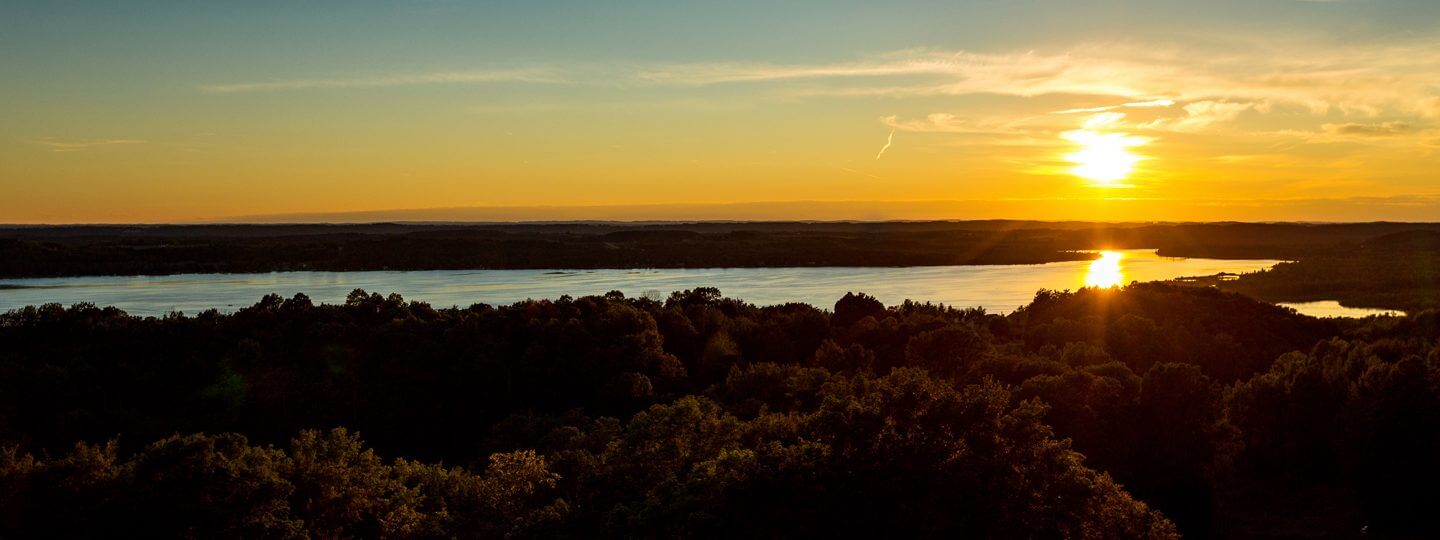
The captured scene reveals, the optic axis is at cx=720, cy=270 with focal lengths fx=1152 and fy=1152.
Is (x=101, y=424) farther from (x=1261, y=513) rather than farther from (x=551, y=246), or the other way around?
(x=551, y=246)

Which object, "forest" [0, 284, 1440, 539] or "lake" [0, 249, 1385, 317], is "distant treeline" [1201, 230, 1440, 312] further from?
"forest" [0, 284, 1440, 539]

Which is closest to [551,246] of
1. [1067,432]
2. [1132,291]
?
[1132,291]

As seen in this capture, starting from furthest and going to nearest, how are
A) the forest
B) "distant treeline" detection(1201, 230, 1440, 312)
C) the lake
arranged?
the lake → "distant treeline" detection(1201, 230, 1440, 312) → the forest

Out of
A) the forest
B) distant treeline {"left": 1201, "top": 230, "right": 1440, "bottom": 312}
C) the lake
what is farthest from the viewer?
the lake

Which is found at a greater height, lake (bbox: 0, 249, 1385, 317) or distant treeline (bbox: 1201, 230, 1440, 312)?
distant treeline (bbox: 1201, 230, 1440, 312)

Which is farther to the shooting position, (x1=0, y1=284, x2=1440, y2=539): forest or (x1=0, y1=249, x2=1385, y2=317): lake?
(x1=0, y1=249, x2=1385, y2=317): lake

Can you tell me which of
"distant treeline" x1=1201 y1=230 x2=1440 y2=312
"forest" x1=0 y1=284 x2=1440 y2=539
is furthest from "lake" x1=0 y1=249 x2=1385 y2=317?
"forest" x1=0 y1=284 x2=1440 y2=539
